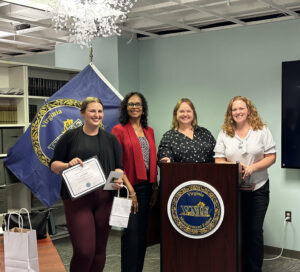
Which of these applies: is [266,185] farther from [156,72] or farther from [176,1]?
[156,72]

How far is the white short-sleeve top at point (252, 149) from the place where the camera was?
129 inches

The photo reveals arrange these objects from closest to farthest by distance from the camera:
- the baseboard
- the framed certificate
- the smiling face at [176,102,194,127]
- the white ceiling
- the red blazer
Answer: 1. the framed certificate
2. the red blazer
3. the smiling face at [176,102,194,127]
4. the white ceiling
5. the baseboard

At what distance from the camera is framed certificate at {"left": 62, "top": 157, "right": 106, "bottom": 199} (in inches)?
110

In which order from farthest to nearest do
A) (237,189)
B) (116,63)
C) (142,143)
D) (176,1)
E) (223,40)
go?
(116,63)
(223,40)
(176,1)
(142,143)
(237,189)

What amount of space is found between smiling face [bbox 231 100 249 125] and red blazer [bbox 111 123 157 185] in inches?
25.9

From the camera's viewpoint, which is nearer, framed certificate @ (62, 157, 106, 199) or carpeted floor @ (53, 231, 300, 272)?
framed certificate @ (62, 157, 106, 199)

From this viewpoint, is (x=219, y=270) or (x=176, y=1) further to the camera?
(x=176, y=1)

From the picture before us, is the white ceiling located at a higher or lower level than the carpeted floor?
higher

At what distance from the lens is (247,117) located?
333cm

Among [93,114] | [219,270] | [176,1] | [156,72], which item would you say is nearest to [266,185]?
[219,270]

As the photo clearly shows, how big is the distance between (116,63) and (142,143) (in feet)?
7.39

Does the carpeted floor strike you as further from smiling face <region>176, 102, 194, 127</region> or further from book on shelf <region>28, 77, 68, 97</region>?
book on shelf <region>28, 77, 68, 97</region>

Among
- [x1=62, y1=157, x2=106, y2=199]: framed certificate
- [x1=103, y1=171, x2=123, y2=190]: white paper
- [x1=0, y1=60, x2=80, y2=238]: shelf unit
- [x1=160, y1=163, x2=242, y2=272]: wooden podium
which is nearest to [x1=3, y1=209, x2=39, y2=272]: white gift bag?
[x1=62, y1=157, x2=106, y2=199]: framed certificate

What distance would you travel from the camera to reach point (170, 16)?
15.6 ft
